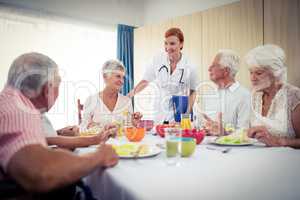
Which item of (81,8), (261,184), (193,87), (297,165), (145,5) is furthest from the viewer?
(145,5)

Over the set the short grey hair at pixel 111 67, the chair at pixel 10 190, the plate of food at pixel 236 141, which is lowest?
the chair at pixel 10 190

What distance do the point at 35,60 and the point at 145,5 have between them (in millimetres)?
3516

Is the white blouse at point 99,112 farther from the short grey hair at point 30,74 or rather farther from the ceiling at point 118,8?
the ceiling at point 118,8

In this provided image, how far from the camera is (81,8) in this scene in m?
3.63

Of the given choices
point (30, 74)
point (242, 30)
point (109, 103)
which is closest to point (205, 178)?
point (30, 74)

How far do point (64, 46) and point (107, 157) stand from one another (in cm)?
290

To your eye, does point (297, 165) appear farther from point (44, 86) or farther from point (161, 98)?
point (161, 98)

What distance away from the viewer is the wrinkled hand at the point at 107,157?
2.95ft

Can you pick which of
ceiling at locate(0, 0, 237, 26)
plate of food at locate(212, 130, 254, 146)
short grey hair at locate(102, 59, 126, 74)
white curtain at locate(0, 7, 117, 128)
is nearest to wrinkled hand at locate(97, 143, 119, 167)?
plate of food at locate(212, 130, 254, 146)

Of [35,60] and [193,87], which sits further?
[193,87]

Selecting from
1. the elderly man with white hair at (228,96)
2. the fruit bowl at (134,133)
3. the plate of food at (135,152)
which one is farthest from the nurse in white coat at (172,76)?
the plate of food at (135,152)

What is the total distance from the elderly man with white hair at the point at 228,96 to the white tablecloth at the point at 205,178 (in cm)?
90

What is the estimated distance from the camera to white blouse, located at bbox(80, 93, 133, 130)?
2.17 m

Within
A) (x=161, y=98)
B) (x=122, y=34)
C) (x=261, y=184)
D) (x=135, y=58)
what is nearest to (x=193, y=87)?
(x=161, y=98)
